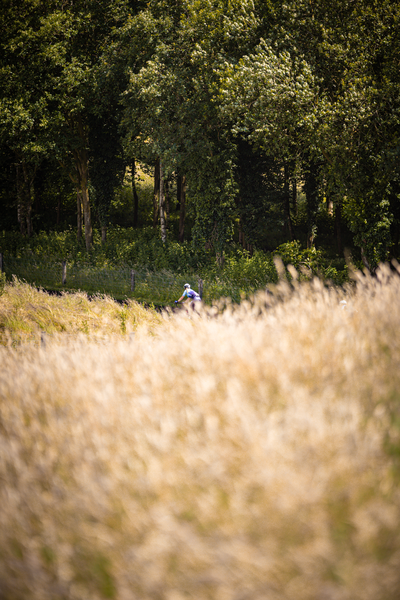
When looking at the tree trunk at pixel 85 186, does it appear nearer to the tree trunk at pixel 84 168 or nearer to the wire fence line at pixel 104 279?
the tree trunk at pixel 84 168

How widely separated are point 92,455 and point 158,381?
0.90 metres

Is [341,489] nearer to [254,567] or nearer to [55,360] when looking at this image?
[254,567]

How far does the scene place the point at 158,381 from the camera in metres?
3.52

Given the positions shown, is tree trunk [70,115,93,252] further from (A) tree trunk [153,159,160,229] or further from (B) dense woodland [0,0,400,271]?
(A) tree trunk [153,159,160,229]

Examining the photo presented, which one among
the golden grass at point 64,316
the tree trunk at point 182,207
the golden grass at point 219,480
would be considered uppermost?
the tree trunk at point 182,207

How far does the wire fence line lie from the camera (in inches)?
743

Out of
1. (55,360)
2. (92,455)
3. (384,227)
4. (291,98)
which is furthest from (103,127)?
(92,455)

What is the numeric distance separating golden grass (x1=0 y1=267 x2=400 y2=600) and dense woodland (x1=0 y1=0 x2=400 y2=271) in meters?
13.3

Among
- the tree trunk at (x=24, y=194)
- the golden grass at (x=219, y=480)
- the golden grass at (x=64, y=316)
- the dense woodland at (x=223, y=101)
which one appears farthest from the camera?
the tree trunk at (x=24, y=194)

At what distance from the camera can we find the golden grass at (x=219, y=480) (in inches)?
79.8

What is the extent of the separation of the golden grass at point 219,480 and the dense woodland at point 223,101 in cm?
1330

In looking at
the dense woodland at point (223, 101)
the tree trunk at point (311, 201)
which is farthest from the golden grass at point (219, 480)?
the tree trunk at point (311, 201)

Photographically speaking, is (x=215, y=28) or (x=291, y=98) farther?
(x=215, y=28)

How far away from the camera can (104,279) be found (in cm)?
2075
